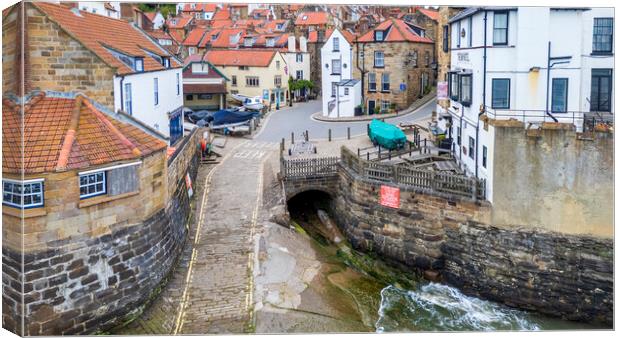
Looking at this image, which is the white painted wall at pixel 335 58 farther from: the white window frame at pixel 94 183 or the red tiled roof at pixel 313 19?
the white window frame at pixel 94 183

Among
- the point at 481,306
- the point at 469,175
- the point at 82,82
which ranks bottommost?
the point at 481,306

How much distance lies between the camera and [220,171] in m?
21.8

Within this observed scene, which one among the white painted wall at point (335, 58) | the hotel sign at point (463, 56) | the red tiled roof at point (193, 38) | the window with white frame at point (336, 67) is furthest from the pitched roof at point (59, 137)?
the window with white frame at point (336, 67)

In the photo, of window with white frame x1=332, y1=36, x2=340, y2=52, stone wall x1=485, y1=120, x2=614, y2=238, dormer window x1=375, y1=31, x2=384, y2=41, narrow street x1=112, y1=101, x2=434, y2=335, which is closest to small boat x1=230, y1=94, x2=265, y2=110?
narrow street x1=112, y1=101, x2=434, y2=335

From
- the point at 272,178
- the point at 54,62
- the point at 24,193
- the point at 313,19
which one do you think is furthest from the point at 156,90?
the point at 313,19

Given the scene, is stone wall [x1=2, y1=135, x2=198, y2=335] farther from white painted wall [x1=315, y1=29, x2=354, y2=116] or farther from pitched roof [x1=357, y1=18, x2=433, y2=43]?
pitched roof [x1=357, y1=18, x2=433, y2=43]

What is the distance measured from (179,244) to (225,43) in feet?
31.5

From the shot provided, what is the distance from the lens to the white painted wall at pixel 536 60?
16.4 meters

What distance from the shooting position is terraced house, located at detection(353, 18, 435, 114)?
28.2m

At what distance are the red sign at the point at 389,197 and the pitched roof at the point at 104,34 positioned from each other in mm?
7425

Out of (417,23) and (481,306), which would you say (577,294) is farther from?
(417,23)

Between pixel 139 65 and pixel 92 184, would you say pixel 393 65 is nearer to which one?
pixel 139 65

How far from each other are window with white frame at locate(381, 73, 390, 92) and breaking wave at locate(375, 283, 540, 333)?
1277 centimetres

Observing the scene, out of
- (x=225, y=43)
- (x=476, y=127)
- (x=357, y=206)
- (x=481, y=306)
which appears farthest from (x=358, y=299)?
(x=225, y=43)
